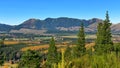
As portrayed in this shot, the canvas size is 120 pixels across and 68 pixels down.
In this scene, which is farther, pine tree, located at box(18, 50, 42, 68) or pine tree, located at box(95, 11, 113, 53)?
pine tree, located at box(95, 11, 113, 53)

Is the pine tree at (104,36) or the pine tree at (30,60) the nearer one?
the pine tree at (30,60)

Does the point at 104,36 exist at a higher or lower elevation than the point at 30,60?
higher

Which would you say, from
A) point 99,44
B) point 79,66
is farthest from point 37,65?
point 79,66

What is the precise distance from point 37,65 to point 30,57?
9.62 feet

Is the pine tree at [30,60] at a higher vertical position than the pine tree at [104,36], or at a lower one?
lower

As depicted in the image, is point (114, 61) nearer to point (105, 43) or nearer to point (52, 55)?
point (105, 43)

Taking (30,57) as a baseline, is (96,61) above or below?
above

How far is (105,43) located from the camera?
313 ft

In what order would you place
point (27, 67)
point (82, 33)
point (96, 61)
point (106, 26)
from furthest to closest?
1. point (82, 33)
2. point (106, 26)
3. point (27, 67)
4. point (96, 61)

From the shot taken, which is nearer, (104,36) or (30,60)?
(30,60)

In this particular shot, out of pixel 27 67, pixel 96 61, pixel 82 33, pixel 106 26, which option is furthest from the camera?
pixel 82 33

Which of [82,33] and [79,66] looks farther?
[82,33]

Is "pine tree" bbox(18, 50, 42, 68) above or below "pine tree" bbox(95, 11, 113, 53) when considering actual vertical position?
below

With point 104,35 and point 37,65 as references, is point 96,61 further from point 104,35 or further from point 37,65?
point 104,35
